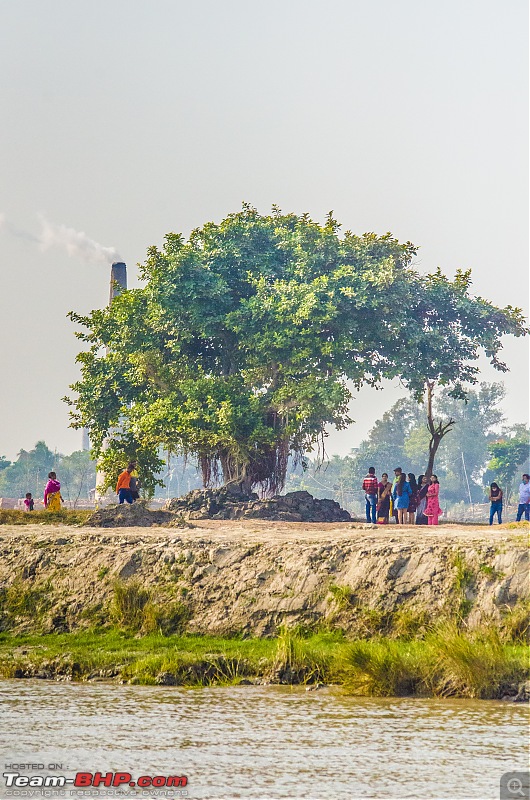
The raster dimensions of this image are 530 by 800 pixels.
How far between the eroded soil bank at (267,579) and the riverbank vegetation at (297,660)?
1.52 ft

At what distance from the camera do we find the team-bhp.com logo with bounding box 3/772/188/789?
10086 millimetres

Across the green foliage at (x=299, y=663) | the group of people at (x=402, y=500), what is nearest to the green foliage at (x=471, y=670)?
the green foliage at (x=299, y=663)

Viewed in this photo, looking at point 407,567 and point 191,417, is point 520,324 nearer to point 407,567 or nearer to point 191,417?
point 191,417

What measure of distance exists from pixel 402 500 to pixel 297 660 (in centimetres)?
1175

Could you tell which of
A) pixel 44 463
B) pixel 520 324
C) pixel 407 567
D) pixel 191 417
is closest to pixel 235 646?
pixel 407 567

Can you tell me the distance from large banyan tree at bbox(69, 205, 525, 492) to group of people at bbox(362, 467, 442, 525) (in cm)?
451

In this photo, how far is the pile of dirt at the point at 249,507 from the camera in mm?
28734

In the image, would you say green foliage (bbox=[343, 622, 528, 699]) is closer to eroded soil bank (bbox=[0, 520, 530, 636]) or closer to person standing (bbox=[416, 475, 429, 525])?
eroded soil bank (bbox=[0, 520, 530, 636])

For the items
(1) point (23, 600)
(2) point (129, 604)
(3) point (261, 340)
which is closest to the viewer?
(2) point (129, 604)

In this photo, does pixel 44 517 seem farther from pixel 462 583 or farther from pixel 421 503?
pixel 462 583

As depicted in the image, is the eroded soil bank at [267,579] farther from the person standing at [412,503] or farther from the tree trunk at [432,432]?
the tree trunk at [432,432]

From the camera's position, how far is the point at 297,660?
15508mm

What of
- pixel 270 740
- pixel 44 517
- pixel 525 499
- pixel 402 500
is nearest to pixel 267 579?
pixel 270 740

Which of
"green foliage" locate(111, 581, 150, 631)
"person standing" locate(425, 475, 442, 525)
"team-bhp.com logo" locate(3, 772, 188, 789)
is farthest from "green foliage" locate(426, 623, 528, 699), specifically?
"person standing" locate(425, 475, 442, 525)
